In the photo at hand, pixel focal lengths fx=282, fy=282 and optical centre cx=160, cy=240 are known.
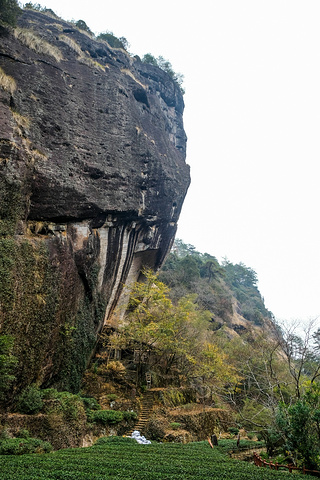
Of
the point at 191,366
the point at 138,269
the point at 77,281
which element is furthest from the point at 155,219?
the point at 191,366

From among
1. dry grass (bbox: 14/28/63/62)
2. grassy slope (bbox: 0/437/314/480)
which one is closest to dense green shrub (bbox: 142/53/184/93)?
dry grass (bbox: 14/28/63/62)

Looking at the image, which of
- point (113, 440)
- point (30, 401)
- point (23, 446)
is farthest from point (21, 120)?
point (113, 440)

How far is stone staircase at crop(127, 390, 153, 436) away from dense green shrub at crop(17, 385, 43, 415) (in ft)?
21.2

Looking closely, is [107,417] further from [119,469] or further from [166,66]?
[166,66]

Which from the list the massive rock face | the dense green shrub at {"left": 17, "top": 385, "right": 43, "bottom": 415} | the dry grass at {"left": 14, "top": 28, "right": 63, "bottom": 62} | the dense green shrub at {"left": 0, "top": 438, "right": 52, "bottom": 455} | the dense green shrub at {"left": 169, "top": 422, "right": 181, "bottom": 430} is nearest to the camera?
the dense green shrub at {"left": 0, "top": 438, "right": 52, "bottom": 455}

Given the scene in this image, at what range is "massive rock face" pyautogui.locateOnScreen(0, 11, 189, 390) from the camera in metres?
10.7

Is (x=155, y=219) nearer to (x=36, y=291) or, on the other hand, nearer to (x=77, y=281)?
(x=77, y=281)

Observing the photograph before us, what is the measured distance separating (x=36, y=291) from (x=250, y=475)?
8.88 metres

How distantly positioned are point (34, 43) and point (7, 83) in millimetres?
5494

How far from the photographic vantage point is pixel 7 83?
13.8 meters

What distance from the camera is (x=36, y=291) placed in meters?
10.8

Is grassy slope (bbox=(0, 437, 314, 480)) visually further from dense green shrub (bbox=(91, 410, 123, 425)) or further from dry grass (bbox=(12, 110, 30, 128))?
dry grass (bbox=(12, 110, 30, 128))

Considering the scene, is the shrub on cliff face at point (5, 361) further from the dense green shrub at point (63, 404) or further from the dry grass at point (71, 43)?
the dry grass at point (71, 43)

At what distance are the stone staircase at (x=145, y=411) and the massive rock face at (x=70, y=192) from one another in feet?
14.3
